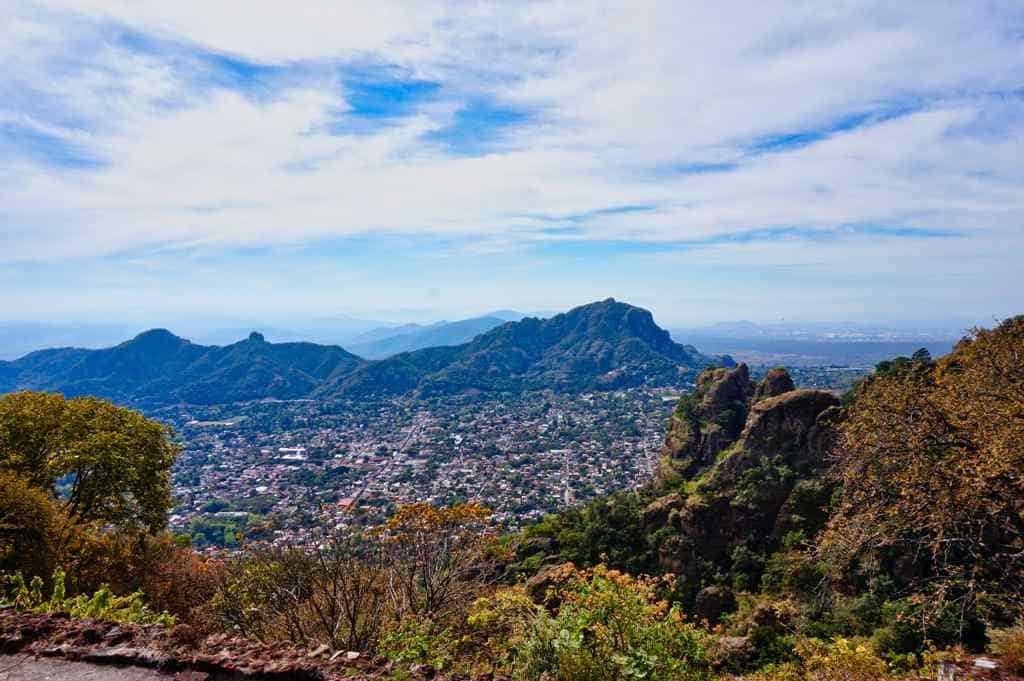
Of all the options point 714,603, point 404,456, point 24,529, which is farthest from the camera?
point 404,456

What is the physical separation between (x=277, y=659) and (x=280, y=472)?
216 feet

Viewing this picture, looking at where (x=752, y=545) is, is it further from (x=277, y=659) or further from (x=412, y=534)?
(x=277, y=659)

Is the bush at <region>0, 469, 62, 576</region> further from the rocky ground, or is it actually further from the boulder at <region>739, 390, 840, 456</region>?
the boulder at <region>739, 390, 840, 456</region>

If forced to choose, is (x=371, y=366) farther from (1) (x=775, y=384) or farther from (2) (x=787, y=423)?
→ (2) (x=787, y=423)

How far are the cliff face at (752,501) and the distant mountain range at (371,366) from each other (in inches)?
4221

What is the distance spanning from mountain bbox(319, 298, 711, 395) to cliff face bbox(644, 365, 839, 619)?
107 metres

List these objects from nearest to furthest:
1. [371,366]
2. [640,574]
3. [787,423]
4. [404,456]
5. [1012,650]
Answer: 1. [1012,650]
2. [640,574]
3. [787,423]
4. [404,456]
5. [371,366]

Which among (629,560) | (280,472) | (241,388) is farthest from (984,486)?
(241,388)

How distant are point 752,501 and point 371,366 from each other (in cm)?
13093

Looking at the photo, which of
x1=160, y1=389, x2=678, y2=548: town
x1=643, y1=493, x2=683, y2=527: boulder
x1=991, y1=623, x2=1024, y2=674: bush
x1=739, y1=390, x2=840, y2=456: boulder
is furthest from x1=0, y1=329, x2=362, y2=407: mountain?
x1=991, y1=623, x2=1024, y2=674: bush

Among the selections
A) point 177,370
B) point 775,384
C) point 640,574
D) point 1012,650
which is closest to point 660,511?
point 640,574

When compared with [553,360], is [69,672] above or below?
above

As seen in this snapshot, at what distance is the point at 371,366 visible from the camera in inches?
5531

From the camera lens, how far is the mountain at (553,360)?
13188 centimetres
